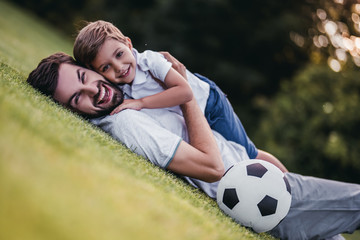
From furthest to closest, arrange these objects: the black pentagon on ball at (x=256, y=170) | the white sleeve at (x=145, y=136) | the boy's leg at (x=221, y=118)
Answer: the boy's leg at (x=221, y=118)
the white sleeve at (x=145, y=136)
the black pentagon on ball at (x=256, y=170)

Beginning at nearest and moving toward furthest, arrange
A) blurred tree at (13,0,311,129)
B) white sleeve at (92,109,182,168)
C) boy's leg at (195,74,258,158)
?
1. white sleeve at (92,109,182,168)
2. boy's leg at (195,74,258,158)
3. blurred tree at (13,0,311,129)

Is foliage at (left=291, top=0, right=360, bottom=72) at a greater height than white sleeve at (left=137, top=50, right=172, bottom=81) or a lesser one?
greater

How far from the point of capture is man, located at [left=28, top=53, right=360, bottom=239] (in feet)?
9.71

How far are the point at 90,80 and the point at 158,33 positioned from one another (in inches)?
636

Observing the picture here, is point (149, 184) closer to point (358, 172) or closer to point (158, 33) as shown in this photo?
point (358, 172)

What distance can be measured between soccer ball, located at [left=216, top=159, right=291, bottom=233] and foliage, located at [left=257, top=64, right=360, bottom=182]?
19.8 ft

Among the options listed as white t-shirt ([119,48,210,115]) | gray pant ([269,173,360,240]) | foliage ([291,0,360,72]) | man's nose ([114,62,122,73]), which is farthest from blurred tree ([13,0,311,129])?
man's nose ([114,62,122,73])

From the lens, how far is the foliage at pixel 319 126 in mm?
8219

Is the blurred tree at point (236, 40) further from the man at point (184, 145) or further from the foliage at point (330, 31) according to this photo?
the man at point (184, 145)

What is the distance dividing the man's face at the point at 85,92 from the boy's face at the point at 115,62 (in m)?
0.10

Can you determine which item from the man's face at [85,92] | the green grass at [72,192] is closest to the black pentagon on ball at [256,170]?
the green grass at [72,192]

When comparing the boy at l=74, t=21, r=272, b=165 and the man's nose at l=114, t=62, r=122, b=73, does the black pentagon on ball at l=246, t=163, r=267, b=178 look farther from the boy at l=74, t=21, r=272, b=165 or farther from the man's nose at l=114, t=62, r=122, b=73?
the man's nose at l=114, t=62, r=122, b=73

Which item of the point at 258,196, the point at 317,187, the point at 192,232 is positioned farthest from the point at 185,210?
the point at 317,187

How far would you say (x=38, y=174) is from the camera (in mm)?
1396
